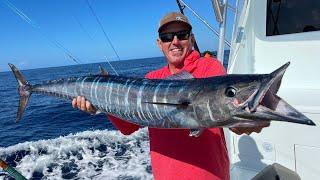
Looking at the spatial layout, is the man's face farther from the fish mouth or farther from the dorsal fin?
the fish mouth

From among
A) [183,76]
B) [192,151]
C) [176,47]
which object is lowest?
[192,151]

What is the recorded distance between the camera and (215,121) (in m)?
2.15

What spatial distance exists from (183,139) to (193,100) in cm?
57

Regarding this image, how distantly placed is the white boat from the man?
1156 mm

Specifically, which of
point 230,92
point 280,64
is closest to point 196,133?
point 230,92

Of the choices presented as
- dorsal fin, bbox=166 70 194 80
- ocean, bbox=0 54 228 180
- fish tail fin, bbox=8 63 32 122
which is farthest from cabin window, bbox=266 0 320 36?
ocean, bbox=0 54 228 180

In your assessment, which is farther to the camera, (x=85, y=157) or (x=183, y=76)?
(x=85, y=157)

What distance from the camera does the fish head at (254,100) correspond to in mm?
1809

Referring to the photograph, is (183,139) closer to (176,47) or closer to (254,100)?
(176,47)

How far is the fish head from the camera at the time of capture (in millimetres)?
1809

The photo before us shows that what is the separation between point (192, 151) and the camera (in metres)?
2.72

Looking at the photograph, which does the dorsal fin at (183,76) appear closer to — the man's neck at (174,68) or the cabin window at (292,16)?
the man's neck at (174,68)

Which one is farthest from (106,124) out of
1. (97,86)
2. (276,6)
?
(97,86)

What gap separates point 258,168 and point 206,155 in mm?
1495
